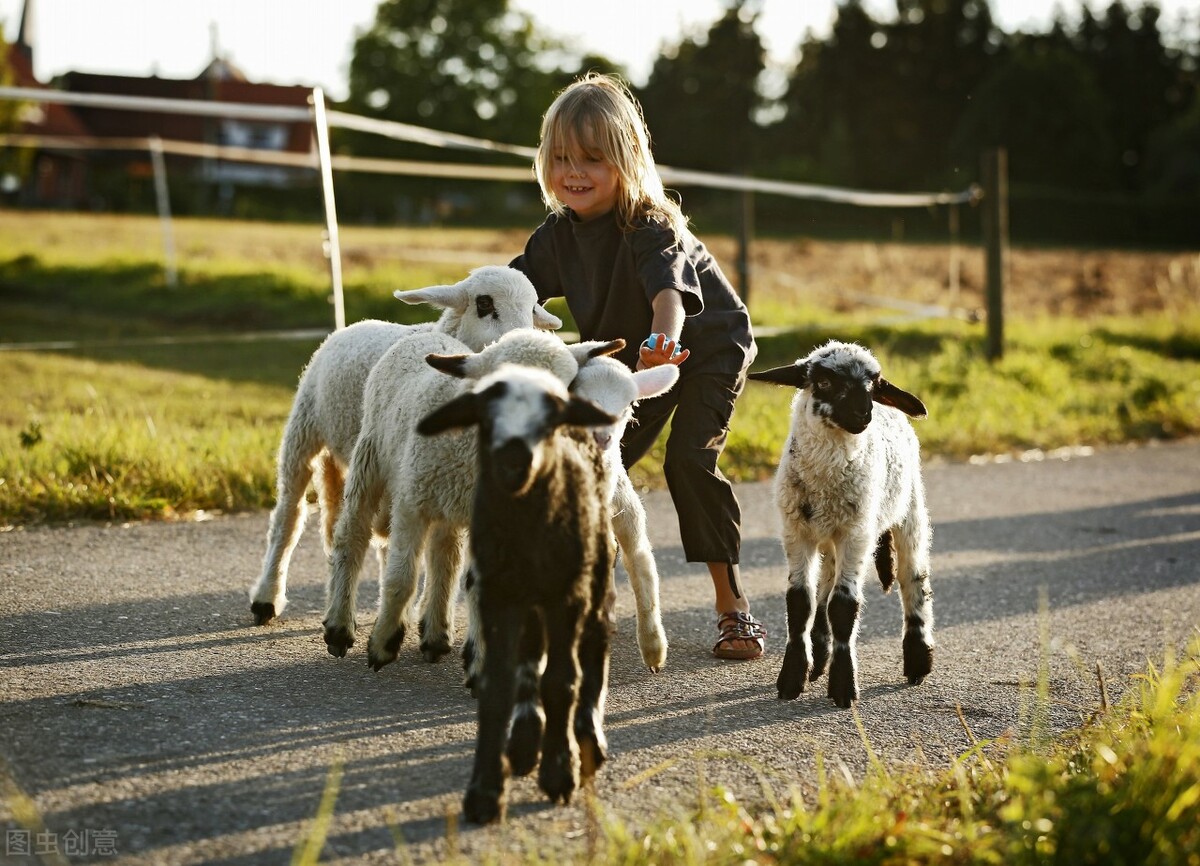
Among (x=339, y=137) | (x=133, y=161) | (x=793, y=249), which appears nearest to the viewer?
(x=793, y=249)

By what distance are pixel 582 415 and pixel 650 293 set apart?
6.25 feet

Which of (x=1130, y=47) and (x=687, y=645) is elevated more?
(x=1130, y=47)

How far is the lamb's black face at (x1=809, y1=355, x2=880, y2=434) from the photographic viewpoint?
4582mm

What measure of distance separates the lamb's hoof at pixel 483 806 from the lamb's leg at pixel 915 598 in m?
2.09

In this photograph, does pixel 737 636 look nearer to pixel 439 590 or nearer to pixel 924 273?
pixel 439 590

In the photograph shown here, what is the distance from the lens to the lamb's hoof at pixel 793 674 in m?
4.52

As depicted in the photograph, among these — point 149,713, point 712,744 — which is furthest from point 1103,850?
point 149,713

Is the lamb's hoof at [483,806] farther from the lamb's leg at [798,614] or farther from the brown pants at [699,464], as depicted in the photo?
the brown pants at [699,464]

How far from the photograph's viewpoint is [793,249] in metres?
28.3

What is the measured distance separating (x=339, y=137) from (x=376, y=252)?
95.7 ft

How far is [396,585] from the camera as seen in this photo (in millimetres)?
4340

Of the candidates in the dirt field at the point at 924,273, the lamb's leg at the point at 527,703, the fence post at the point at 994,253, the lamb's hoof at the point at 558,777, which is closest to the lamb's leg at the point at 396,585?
the lamb's leg at the point at 527,703

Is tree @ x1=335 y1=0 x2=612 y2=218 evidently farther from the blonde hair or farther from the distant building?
the blonde hair

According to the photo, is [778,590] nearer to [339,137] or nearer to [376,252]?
[376,252]
